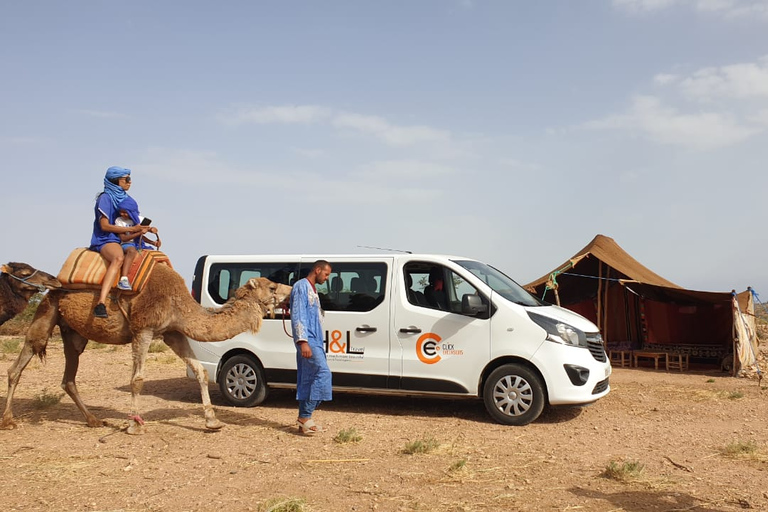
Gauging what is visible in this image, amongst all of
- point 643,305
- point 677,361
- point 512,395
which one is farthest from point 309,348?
point 643,305

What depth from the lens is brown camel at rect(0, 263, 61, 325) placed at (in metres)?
8.10

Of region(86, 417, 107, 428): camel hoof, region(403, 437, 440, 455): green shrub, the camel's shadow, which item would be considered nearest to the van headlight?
the camel's shadow

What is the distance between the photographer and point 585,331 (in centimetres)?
862

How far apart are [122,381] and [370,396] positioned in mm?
5268

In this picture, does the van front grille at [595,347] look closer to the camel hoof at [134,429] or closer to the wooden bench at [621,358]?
the camel hoof at [134,429]

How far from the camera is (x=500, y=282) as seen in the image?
30.9ft

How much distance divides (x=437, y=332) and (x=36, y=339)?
5.08 metres

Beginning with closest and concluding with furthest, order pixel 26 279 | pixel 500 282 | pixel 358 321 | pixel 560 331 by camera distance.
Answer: pixel 26 279, pixel 560 331, pixel 358 321, pixel 500 282

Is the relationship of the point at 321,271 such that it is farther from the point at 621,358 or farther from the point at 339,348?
the point at 621,358

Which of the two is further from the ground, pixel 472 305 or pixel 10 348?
pixel 472 305

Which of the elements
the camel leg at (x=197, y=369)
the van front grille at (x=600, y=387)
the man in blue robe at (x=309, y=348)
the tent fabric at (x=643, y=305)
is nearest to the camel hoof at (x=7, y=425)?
the camel leg at (x=197, y=369)

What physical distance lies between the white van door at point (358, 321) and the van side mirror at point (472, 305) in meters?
1.14

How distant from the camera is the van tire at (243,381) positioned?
9766 mm

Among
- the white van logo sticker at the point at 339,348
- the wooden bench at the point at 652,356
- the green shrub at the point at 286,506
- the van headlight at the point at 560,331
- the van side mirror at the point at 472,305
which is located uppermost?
the van side mirror at the point at 472,305
